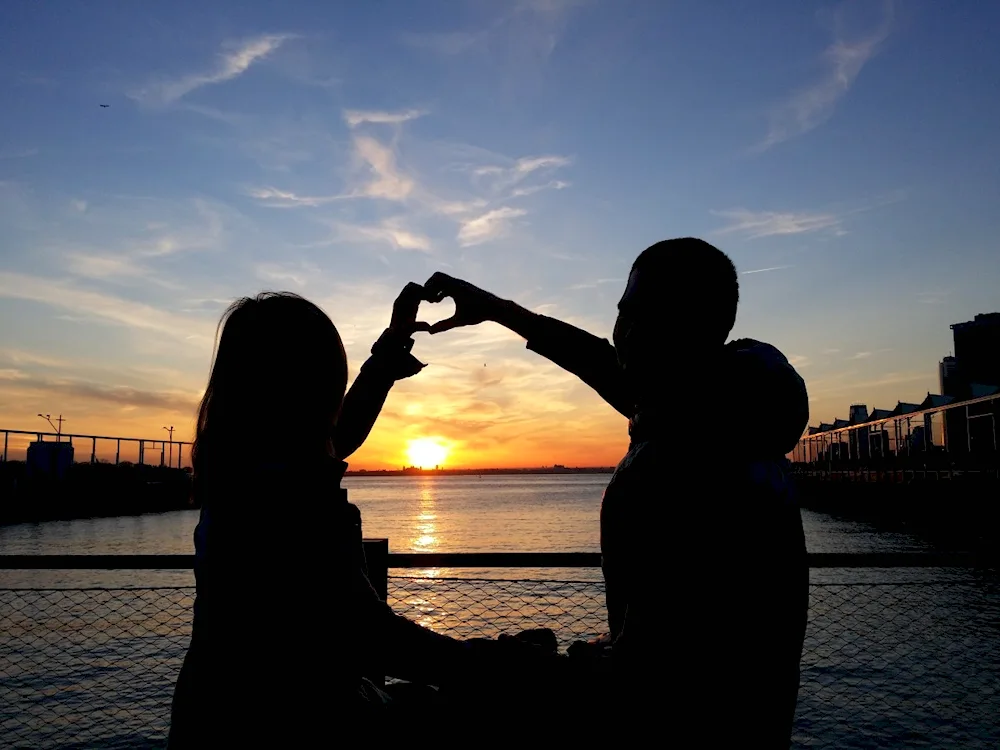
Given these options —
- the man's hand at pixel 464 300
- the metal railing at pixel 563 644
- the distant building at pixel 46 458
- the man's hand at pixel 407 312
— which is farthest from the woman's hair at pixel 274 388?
the distant building at pixel 46 458

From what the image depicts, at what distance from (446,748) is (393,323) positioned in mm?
1470

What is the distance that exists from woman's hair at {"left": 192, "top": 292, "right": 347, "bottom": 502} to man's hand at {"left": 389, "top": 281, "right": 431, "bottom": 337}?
0.65m

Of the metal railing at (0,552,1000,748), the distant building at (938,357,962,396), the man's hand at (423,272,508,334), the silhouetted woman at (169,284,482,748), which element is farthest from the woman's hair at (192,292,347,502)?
the distant building at (938,357,962,396)

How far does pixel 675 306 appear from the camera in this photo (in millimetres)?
1422

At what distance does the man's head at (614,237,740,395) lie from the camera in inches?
56.0

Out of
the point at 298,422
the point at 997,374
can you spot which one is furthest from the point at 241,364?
the point at 997,374

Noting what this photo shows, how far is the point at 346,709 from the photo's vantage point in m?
1.49

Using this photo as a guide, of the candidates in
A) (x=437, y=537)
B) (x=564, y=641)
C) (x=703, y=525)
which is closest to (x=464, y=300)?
(x=703, y=525)

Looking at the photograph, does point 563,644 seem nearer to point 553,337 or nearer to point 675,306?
point 553,337

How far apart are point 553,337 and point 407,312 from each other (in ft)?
2.14

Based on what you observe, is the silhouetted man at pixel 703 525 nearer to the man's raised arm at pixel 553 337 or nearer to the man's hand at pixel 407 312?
the man's raised arm at pixel 553 337

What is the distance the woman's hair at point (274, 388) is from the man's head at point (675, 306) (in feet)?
2.37

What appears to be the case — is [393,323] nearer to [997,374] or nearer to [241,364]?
[241,364]

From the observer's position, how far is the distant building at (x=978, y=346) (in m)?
59.2
